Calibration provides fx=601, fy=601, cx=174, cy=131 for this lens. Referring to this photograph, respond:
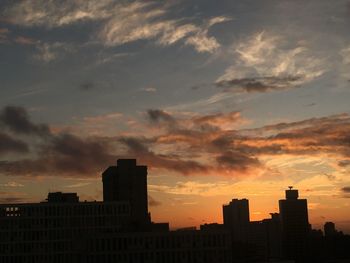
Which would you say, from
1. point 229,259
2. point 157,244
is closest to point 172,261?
point 157,244

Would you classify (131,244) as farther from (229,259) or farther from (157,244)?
(229,259)

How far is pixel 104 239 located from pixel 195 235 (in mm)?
24220

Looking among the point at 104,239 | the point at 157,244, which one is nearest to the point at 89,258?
the point at 104,239

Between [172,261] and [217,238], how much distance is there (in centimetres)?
1416

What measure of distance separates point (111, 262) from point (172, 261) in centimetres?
1592

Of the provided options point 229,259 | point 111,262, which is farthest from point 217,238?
point 111,262

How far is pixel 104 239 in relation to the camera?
159 metres

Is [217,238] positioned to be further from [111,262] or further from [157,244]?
[111,262]

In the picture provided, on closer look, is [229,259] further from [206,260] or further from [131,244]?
[131,244]

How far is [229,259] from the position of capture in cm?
16088

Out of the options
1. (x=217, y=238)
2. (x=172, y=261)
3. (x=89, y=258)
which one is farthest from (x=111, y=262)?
(x=217, y=238)

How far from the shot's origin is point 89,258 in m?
159

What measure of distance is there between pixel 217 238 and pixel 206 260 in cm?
676

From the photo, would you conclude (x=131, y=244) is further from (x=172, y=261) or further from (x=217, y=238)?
(x=217, y=238)
